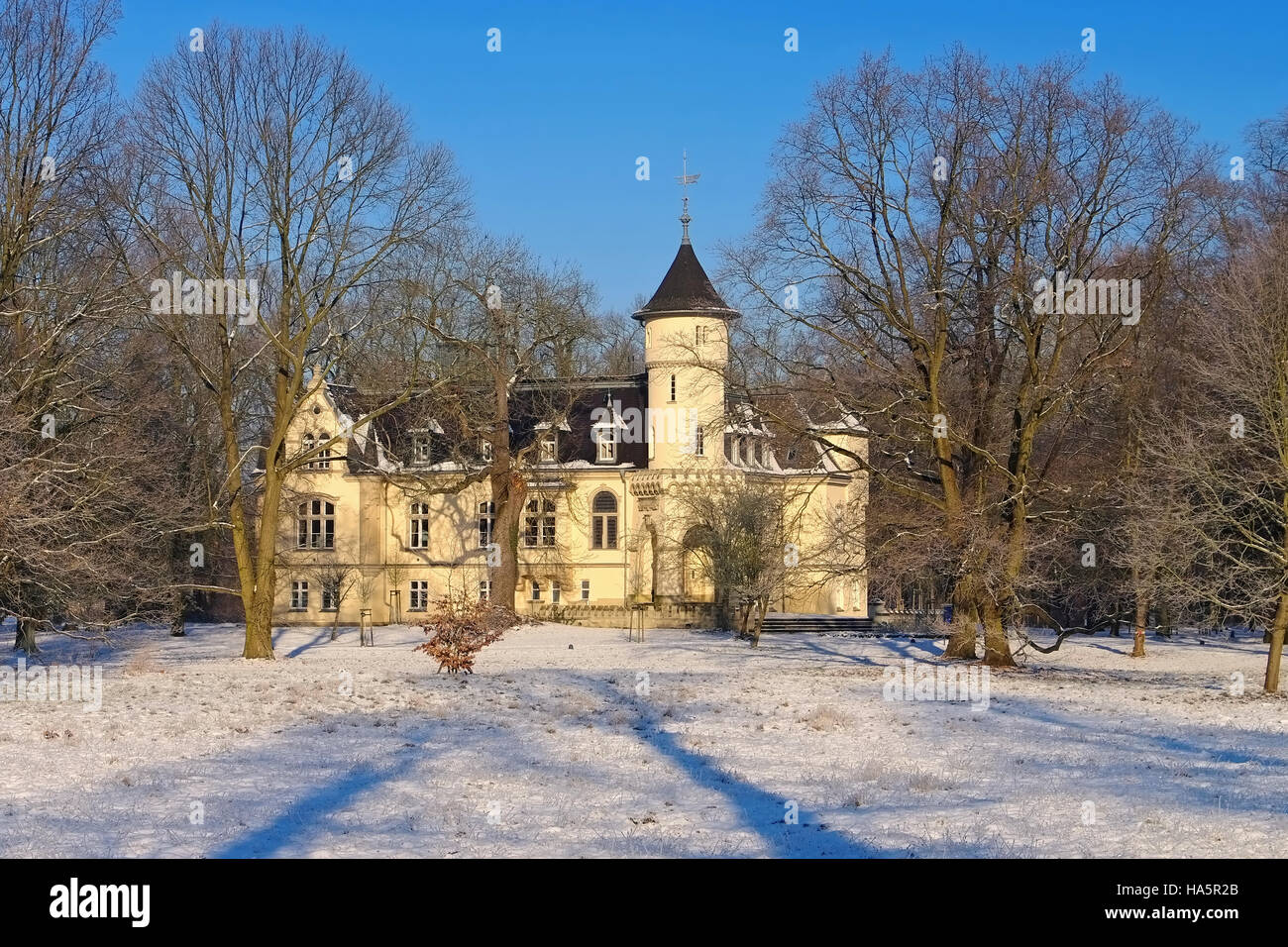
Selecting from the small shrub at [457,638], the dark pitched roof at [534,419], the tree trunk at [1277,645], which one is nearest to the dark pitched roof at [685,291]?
the dark pitched roof at [534,419]

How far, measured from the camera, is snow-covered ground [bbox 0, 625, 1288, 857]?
11.6 meters

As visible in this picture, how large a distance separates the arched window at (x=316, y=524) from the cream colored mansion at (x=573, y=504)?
0.05m

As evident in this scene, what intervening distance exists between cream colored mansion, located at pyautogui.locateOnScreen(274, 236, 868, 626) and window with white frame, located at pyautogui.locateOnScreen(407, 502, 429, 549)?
74 millimetres

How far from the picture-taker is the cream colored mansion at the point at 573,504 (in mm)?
49375

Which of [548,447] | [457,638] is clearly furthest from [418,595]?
[457,638]

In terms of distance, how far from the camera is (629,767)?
1597cm

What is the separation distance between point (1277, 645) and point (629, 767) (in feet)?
46.4

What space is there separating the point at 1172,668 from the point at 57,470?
79.7ft

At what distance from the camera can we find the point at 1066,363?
30188 mm

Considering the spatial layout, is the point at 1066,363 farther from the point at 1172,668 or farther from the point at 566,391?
the point at 566,391

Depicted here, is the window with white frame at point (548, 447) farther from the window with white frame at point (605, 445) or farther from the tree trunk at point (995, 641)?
the tree trunk at point (995, 641)

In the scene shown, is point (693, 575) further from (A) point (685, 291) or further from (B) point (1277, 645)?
(B) point (1277, 645)
